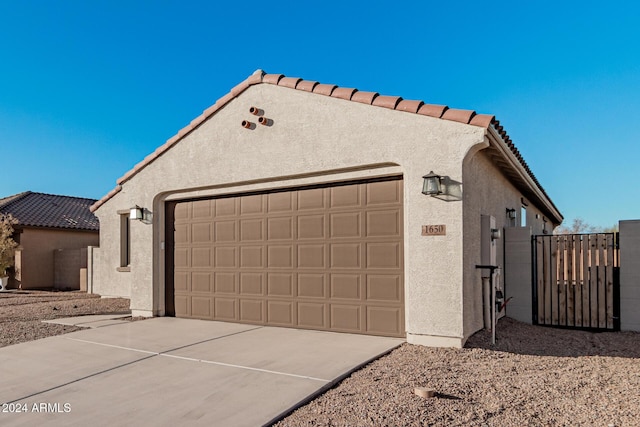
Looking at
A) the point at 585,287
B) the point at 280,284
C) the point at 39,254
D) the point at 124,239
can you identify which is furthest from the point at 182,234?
the point at 39,254

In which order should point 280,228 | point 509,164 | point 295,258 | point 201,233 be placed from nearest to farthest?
point 295,258 < point 509,164 < point 280,228 < point 201,233

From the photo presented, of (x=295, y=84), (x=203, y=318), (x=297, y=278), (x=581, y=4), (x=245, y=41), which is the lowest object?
(x=203, y=318)

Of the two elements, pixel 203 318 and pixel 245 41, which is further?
pixel 245 41

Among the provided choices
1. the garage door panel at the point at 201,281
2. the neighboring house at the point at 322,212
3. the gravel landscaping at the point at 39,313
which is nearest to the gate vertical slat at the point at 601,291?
the neighboring house at the point at 322,212

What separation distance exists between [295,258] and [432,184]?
10.2 ft

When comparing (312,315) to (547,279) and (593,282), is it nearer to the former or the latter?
(547,279)

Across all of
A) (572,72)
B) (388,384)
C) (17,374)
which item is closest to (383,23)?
(572,72)

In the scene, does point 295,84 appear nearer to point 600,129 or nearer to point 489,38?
point 489,38

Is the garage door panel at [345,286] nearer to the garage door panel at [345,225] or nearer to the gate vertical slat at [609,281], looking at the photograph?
the garage door panel at [345,225]

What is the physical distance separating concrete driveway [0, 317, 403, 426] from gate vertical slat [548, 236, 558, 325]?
14.4ft

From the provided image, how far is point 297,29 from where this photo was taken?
42.0ft

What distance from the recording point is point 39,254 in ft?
65.6

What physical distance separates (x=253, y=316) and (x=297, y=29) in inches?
356

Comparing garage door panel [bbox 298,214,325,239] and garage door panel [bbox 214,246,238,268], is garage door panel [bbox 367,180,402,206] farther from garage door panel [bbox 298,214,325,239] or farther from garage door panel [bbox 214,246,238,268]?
garage door panel [bbox 214,246,238,268]
